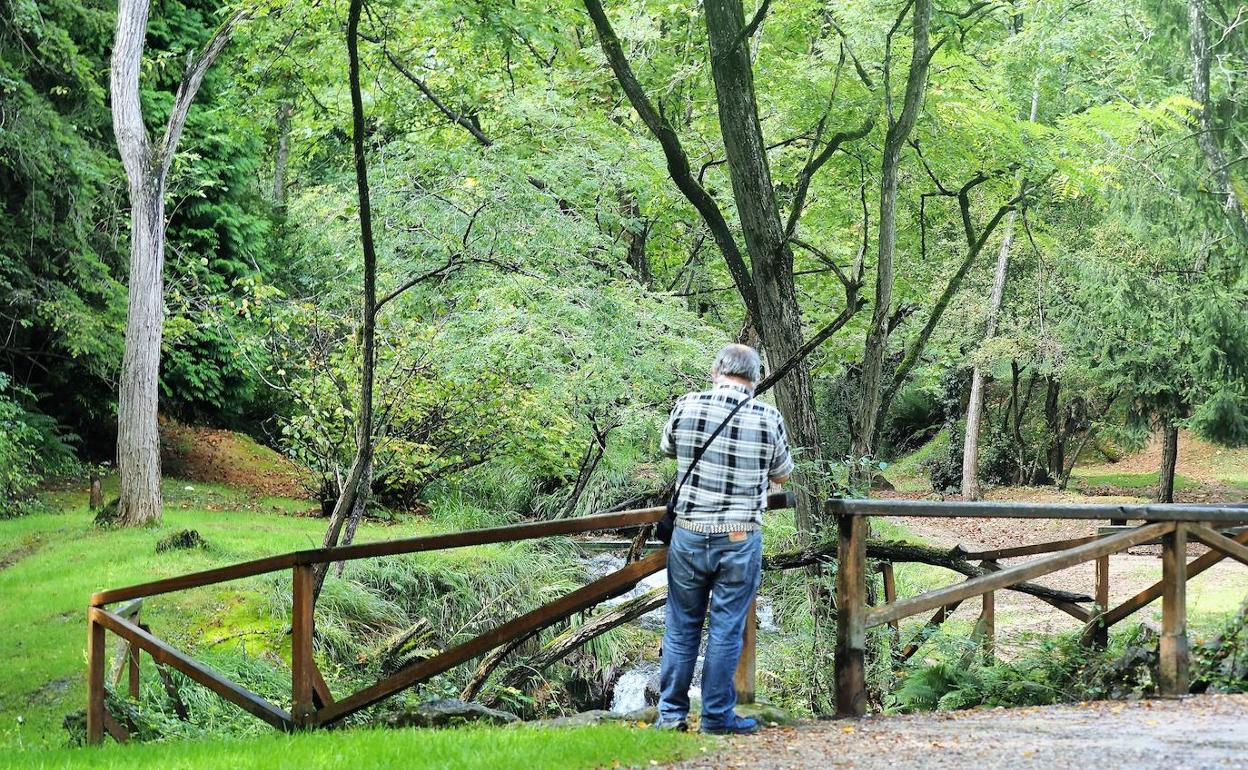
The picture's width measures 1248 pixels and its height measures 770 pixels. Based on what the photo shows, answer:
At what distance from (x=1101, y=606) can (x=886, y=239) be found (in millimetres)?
3385

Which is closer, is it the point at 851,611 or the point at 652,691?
the point at 851,611

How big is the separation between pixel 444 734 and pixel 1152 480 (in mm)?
31470

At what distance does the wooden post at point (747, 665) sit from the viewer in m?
5.65

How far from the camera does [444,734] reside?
547cm

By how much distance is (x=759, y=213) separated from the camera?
789 cm

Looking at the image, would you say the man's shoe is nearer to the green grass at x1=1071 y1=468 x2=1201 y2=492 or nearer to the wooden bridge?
the wooden bridge

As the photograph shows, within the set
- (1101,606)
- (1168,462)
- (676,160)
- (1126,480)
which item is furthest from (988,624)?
(1126,480)

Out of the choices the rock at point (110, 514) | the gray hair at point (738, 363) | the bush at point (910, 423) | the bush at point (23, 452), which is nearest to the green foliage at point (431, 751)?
the gray hair at point (738, 363)

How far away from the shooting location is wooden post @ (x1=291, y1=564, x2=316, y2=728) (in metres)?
5.89

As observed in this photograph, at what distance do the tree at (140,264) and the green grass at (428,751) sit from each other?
39.5 ft

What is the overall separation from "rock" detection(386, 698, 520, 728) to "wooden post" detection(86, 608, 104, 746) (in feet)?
6.61

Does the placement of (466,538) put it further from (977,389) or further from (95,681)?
(977,389)

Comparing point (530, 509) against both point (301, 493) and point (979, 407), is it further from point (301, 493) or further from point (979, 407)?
point (979, 407)

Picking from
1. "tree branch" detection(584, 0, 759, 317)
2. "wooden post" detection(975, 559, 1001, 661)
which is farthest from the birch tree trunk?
"wooden post" detection(975, 559, 1001, 661)
